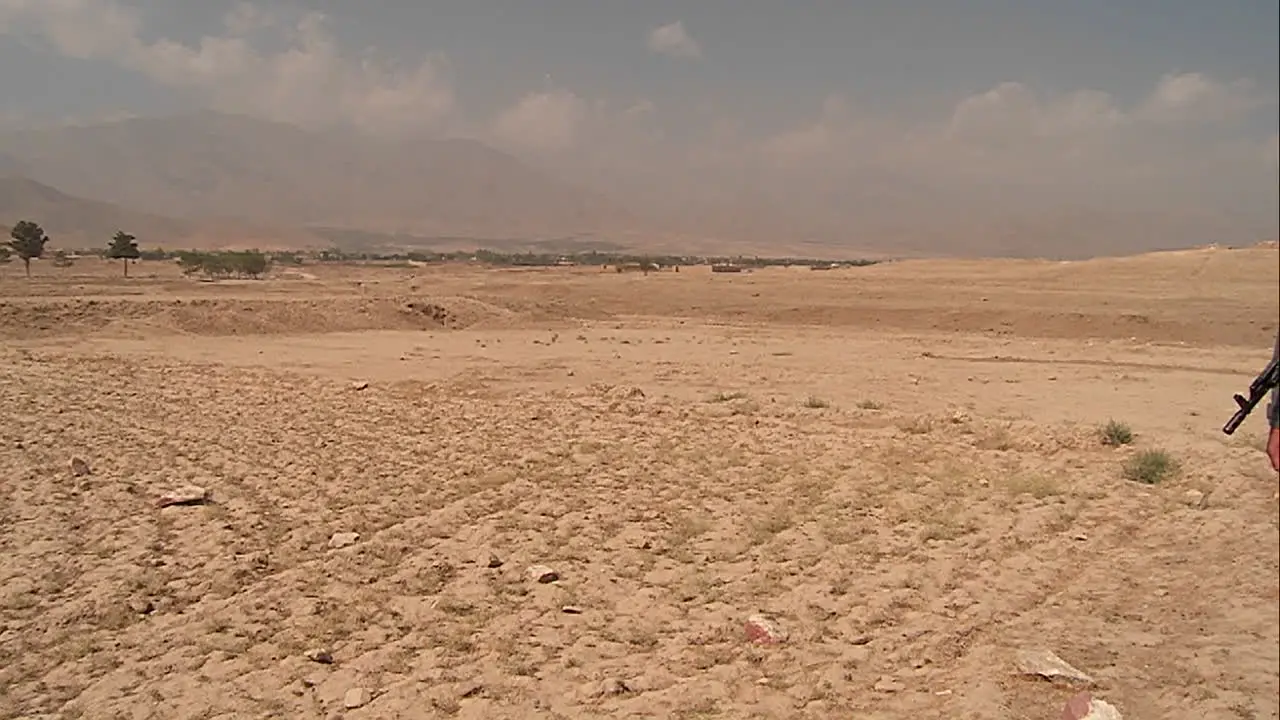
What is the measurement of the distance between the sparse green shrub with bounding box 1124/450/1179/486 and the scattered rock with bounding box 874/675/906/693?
6736mm

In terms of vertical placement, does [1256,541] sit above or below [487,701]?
above

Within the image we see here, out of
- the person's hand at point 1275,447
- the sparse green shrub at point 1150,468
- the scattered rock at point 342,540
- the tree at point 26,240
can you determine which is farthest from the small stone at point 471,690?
the tree at point 26,240

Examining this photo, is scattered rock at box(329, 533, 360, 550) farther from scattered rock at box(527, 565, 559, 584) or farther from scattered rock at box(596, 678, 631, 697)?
scattered rock at box(596, 678, 631, 697)

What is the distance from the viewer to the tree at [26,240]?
17.8m

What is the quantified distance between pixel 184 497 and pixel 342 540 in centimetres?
202

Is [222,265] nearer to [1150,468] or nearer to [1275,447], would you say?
[1150,468]

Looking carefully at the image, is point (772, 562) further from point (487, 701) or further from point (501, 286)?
point (501, 286)

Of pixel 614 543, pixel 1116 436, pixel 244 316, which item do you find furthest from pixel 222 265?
pixel 614 543

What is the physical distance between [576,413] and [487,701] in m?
10.2

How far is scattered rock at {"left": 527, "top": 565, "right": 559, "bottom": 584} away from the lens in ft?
27.1

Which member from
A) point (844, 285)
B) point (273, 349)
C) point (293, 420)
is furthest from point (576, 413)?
point (844, 285)

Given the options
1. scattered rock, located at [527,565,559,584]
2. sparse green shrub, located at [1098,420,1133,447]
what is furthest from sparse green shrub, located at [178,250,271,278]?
scattered rock, located at [527,565,559,584]

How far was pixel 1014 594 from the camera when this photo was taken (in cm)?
788

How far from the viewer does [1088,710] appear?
5289mm
